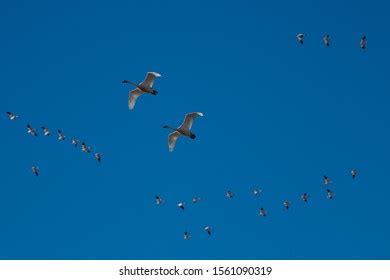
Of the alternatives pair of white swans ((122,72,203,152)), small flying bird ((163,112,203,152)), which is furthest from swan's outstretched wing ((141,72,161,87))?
small flying bird ((163,112,203,152))

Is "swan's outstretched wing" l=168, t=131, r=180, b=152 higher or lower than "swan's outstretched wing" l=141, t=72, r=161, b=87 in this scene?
lower

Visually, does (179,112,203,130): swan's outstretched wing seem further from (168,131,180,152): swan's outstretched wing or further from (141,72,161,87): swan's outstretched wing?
(141,72,161,87): swan's outstretched wing

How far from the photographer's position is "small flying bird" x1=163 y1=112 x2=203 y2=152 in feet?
341

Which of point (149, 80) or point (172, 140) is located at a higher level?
point (149, 80)

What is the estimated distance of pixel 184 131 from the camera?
10488 cm

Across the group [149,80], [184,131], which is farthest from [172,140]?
[149,80]

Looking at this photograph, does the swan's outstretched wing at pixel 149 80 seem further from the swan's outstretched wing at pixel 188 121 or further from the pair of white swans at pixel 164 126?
the swan's outstretched wing at pixel 188 121

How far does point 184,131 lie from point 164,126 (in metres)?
4.03

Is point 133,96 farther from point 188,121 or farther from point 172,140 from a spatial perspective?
point 188,121
